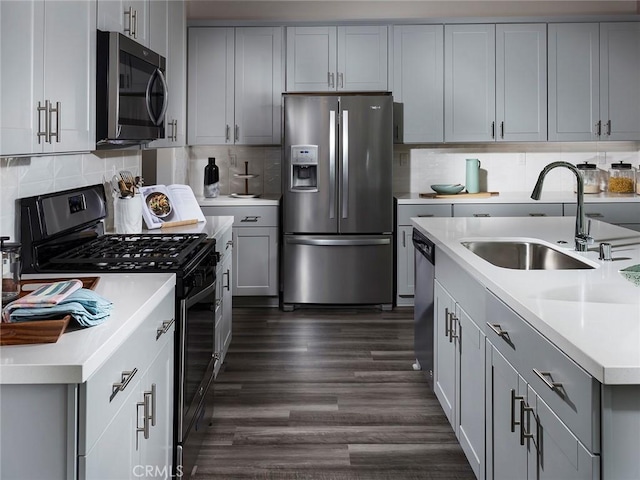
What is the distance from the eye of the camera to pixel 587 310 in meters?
1.67

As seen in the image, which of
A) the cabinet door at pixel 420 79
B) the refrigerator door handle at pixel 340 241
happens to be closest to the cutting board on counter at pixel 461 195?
the cabinet door at pixel 420 79

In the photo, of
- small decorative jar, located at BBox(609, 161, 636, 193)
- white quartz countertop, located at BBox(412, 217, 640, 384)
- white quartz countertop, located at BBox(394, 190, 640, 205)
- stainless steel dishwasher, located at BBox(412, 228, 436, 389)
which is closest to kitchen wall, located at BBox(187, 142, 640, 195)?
small decorative jar, located at BBox(609, 161, 636, 193)

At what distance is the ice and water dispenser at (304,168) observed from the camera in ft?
17.1

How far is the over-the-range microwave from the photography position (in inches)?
99.1

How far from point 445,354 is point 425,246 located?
2.06ft

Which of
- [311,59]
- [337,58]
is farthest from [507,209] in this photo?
[311,59]

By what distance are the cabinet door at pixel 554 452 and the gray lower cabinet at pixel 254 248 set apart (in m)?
3.85

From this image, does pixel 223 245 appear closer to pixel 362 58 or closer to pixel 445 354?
pixel 445 354

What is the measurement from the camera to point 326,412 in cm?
323

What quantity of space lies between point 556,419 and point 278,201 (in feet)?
13.3

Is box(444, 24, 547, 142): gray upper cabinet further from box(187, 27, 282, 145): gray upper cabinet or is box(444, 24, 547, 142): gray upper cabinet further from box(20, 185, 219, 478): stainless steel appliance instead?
box(20, 185, 219, 478): stainless steel appliance

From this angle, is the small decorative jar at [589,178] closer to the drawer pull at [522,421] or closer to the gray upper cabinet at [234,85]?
the gray upper cabinet at [234,85]

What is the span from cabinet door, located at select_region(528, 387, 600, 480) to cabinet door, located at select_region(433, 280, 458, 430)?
1.06m

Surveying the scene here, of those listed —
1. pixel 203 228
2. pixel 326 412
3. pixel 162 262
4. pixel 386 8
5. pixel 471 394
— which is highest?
pixel 386 8
